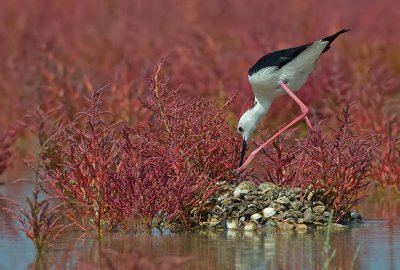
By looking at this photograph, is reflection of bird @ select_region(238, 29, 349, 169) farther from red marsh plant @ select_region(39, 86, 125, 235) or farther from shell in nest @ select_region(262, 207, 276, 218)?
red marsh plant @ select_region(39, 86, 125, 235)

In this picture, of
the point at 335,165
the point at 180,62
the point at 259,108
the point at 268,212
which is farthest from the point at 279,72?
the point at 180,62

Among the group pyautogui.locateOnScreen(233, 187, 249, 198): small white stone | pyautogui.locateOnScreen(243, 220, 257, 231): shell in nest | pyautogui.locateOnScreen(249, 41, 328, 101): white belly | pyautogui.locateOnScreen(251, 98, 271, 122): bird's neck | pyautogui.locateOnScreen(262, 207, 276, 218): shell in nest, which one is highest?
pyautogui.locateOnScreen(249, 41, 328, 101): white belly

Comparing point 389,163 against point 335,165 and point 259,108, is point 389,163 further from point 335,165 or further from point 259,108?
point 335,165

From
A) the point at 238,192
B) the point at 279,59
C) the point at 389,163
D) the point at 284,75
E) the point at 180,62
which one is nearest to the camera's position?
the point at 238,192

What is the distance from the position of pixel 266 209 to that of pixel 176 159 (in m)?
0.70

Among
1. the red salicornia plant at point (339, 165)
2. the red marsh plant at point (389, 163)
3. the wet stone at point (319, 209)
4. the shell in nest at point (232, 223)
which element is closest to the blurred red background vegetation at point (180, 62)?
the red marsh plant at point (389, 163)

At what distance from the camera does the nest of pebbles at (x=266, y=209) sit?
6785 millimetres

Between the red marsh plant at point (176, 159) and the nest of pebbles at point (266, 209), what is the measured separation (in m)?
0.13

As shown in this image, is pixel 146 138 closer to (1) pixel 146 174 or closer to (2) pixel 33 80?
(1) pixel 146 174

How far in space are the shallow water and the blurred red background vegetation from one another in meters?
0.29

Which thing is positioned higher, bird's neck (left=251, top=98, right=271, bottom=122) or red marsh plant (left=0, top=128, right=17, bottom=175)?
bird's neck (left=251, top=98, right=271, bottom=122)

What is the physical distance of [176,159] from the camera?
6594mm

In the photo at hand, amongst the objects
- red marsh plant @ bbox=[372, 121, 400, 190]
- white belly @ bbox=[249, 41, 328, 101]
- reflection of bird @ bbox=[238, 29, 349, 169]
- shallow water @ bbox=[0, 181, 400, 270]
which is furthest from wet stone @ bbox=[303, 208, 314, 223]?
red marsh plant @ bbox=[372, 121, 400, 190]

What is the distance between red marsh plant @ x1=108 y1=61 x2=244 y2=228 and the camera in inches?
257
